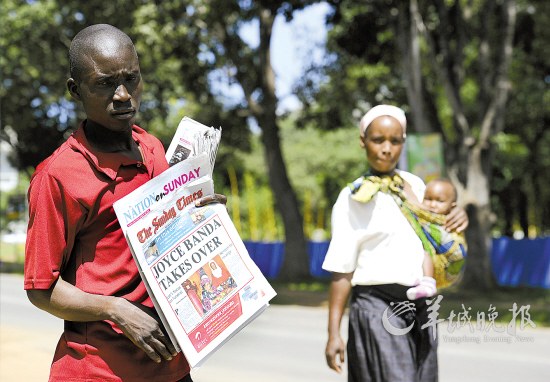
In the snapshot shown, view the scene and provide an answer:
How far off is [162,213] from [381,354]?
175 centimetres

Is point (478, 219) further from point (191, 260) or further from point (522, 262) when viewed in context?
point (191, 260)

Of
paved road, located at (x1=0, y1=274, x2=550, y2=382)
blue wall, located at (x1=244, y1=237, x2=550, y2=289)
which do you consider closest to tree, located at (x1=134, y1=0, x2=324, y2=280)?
blue wall, located at (x1=244, y1=237, x2=550, y2=289)

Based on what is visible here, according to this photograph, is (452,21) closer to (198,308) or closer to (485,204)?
(485,204)

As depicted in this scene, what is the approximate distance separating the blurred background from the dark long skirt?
8.42 meters

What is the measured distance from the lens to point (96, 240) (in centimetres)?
222

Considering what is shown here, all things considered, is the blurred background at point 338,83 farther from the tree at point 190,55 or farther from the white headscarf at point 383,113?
the white headscarf at point 383,113

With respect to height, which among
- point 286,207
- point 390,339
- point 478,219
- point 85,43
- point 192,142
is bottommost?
point 286,207

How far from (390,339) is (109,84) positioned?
77.3 inches

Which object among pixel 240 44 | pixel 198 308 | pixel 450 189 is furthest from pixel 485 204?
pixel 198 308

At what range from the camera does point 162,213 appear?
221cm

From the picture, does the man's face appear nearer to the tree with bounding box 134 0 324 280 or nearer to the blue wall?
the tree with bounding box 134 0 324 280

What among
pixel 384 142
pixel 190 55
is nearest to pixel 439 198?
pixel 384 142

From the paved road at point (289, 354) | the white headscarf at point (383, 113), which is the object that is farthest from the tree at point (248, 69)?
the white headscarf at point (383, 113)

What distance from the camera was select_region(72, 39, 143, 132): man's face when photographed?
7.18 ft
